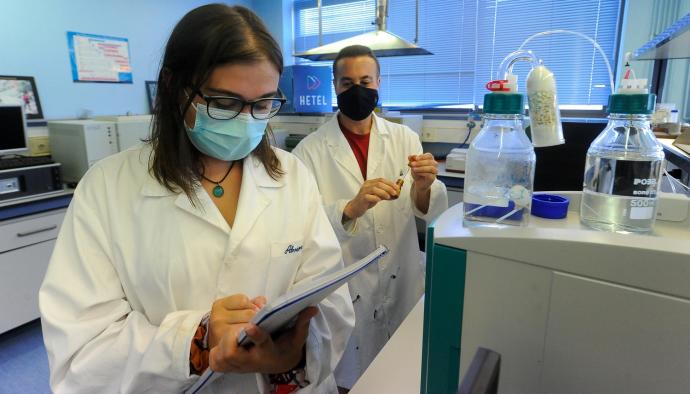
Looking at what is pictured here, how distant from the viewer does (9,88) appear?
2.49 meters

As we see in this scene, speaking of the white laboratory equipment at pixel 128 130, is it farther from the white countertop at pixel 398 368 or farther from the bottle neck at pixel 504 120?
the bottle neck at pixel 504 120

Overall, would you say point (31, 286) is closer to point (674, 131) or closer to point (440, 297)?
point (440, 297)

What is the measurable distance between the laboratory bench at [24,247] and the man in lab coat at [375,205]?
1.61 m

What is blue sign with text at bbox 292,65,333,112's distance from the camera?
3.58 m

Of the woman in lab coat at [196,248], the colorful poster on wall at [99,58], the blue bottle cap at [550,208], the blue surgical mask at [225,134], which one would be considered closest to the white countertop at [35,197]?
the colorful poster on wall at [99,58]

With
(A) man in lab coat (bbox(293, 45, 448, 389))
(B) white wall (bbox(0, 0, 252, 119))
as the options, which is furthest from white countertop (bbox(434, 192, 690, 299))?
(B) white wall (bbox(0, 0, 252, 119))

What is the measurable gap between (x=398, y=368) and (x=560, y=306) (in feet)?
1.55

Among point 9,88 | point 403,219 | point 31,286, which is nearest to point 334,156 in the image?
point 403,219

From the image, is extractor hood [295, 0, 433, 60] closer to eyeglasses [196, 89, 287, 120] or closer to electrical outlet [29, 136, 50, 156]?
eyeglasses [196, 89, 287, 120]

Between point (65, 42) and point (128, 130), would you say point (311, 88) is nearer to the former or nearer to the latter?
point (128, 130)

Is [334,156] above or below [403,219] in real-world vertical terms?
above

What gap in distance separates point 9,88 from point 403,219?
8.42 ft

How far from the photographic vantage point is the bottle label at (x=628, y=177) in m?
0.57

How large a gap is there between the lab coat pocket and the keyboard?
2.07m
